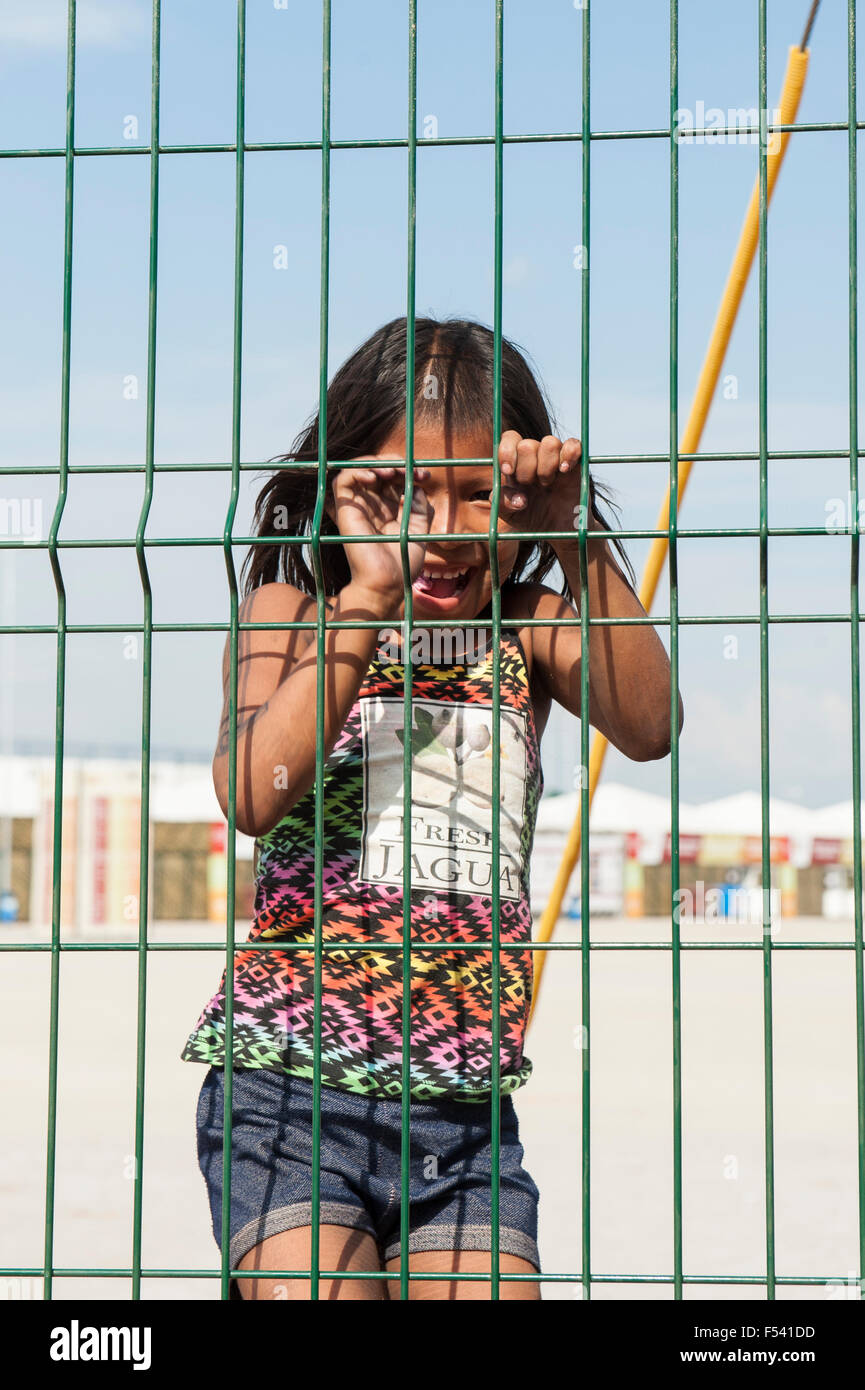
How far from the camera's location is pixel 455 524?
2332 millimetres

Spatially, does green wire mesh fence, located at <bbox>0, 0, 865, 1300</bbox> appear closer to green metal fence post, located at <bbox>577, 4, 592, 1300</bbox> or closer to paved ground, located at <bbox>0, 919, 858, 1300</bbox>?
green metal fence post, located at <bbox>577, 4, 592, 1300</bbox>

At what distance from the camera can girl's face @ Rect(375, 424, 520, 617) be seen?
2332mm

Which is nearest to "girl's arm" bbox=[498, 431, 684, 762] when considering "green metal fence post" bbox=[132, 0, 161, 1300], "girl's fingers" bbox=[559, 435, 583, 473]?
"girl's fingers" bbox=[559, 435, 583, 473]

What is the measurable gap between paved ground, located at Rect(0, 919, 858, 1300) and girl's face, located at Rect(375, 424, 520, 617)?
660mm

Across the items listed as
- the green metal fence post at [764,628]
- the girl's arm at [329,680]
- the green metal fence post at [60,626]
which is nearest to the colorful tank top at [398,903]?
the girl's arm at [329,680]

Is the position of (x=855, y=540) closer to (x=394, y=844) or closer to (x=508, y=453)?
(x=508, y=453)

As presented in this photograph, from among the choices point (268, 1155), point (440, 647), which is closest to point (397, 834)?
point (440, 647)

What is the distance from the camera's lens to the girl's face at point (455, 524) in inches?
91.8

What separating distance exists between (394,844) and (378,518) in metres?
0.50

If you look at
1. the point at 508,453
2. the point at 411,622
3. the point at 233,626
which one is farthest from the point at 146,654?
the point at 508,453

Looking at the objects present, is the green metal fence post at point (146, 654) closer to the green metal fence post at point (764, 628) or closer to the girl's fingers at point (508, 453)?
the girl's fingers at point (508, 453)

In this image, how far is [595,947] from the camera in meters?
1.97
